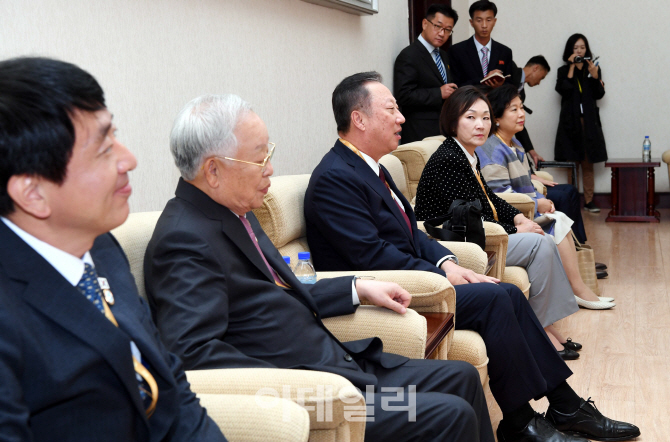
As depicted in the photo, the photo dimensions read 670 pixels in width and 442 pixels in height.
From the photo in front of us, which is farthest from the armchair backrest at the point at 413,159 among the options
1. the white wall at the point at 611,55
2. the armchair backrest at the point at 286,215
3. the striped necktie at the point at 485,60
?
the white wall at the point at 611,55

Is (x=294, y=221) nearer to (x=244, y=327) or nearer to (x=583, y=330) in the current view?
(x=244, y=327)

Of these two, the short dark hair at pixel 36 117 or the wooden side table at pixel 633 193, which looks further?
the wooden side table at pixel 633 193

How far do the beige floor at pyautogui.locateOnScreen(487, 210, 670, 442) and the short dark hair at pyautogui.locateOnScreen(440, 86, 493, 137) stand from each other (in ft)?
4.49

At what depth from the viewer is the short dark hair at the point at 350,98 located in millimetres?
2816

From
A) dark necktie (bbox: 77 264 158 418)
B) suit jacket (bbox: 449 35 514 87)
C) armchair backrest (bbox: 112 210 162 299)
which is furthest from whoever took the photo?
suit jacket (bbox: 449 35 514 87)

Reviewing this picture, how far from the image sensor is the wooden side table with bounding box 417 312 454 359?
2.03m

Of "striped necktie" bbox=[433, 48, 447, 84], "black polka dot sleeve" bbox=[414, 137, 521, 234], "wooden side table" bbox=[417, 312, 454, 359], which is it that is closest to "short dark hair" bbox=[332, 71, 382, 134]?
"black polka dot sleeve" bbox=[414, 137, 521, 234]

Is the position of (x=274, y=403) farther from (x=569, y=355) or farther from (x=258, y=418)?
(x=569, y=355)

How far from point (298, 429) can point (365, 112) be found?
1.76 m

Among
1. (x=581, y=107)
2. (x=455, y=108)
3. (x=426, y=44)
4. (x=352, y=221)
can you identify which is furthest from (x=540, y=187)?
(x=581, y=107)

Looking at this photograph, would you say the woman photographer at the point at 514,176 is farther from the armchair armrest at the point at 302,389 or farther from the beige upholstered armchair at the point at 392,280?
the armchair armrest at the point at 302,389

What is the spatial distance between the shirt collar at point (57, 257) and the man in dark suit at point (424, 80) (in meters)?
4.40

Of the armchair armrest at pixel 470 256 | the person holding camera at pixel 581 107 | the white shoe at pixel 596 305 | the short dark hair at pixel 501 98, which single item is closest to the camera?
the armchair armrest at pixel 470 256

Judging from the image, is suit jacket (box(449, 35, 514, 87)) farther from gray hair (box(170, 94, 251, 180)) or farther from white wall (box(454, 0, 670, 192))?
gray hair (box(170, 94, 251, 180))
